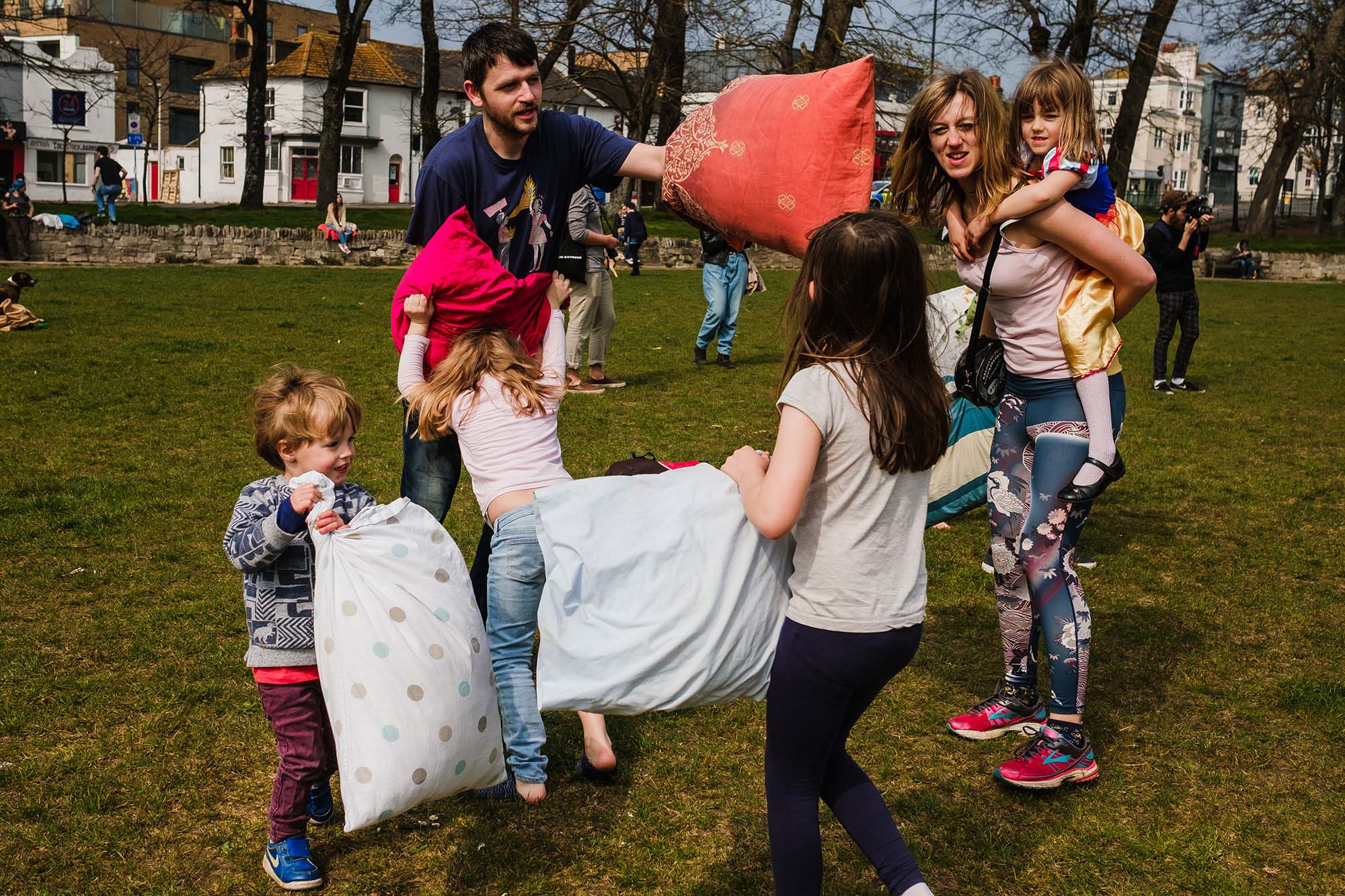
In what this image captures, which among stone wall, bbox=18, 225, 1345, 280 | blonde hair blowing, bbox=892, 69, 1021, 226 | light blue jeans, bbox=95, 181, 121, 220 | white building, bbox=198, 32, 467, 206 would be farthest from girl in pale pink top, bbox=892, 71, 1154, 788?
white building, bbox=198, 32, 467, 206

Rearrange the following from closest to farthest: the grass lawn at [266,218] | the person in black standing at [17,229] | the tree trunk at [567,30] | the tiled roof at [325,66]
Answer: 1. the person in black standing at [17,229]
2. the tree trunk at [567,30]
3. the grass lawn at [266,218]
4. the tiled roof at [325,66]

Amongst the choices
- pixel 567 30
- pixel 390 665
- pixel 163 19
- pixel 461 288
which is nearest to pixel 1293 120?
pixel 567 30

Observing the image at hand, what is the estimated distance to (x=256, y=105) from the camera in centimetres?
3378

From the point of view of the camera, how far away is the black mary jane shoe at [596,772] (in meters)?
3.78

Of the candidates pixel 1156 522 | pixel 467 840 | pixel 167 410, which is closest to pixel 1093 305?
pixel 467 840

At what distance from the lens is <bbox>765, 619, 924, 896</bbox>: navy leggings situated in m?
2.52

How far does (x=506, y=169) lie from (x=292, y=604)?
1544 millimetres

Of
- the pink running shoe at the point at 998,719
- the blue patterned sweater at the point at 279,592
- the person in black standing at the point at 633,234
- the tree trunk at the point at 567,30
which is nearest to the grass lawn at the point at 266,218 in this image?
the person in black standing at the point at 633,234

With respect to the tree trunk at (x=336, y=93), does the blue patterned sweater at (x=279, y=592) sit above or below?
below

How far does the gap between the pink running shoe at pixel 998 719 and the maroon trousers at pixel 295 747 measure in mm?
2261

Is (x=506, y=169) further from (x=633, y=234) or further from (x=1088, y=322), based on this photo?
(x=633, y=234)

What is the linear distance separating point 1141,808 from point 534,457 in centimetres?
224

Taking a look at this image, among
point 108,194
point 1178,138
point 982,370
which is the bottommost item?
point 982,370

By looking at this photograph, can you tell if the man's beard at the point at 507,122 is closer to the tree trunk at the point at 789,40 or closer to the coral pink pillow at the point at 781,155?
the coral pink pillow at the point at 781,155
